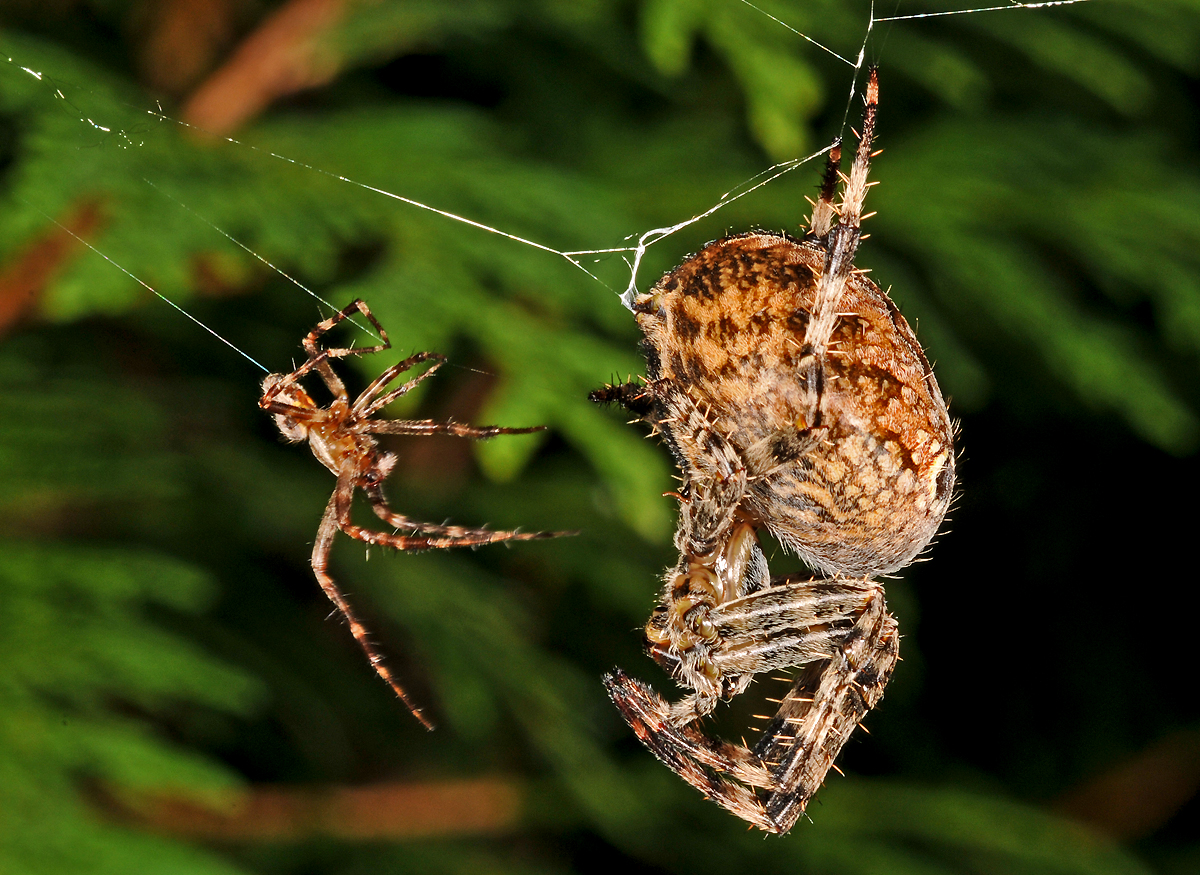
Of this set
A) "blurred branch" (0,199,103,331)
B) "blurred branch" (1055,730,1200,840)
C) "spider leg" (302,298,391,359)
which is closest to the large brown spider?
"spider leg" (302,298,391,359)

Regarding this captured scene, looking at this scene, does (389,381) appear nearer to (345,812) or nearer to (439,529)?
(439,529)

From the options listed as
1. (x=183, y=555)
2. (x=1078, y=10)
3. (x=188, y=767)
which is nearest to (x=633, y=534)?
(x=183, y=555)

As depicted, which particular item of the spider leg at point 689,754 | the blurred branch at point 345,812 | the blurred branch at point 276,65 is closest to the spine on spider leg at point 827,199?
the spider leg at point 689,754

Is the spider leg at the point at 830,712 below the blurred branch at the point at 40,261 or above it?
below

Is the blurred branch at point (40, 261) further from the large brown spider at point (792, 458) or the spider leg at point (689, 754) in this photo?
the spider leg at point (689, 754)

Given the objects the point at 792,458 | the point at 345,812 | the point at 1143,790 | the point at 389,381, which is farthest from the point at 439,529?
the point at 1143,790

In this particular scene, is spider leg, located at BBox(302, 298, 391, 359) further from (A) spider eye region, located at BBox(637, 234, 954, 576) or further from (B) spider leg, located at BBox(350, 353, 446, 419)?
(A) spider eye region, located at BBox(637, 234, 954, 576)
